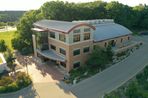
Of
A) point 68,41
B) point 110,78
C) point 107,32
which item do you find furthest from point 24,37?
point 110,78

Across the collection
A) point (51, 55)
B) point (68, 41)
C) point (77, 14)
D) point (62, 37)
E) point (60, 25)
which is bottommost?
point (51, 55)

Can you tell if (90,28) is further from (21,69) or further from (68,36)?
(21,69)

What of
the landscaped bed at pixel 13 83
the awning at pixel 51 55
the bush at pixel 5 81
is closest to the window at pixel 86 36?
the awning at pixel 51 55

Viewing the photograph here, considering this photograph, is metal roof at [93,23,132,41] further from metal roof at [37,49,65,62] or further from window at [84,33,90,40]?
metal roof at [37,49,65,62]

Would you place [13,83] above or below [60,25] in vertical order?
below

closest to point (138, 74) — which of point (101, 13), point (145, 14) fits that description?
point (101, 13)

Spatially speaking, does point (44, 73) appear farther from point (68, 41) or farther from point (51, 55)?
point (68, 41)

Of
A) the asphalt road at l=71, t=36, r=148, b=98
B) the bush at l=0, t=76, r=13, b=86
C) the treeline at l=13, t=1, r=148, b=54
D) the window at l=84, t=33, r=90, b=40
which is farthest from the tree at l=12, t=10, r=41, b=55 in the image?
the asphalt road at l=71, t=36, r=148, b=98
